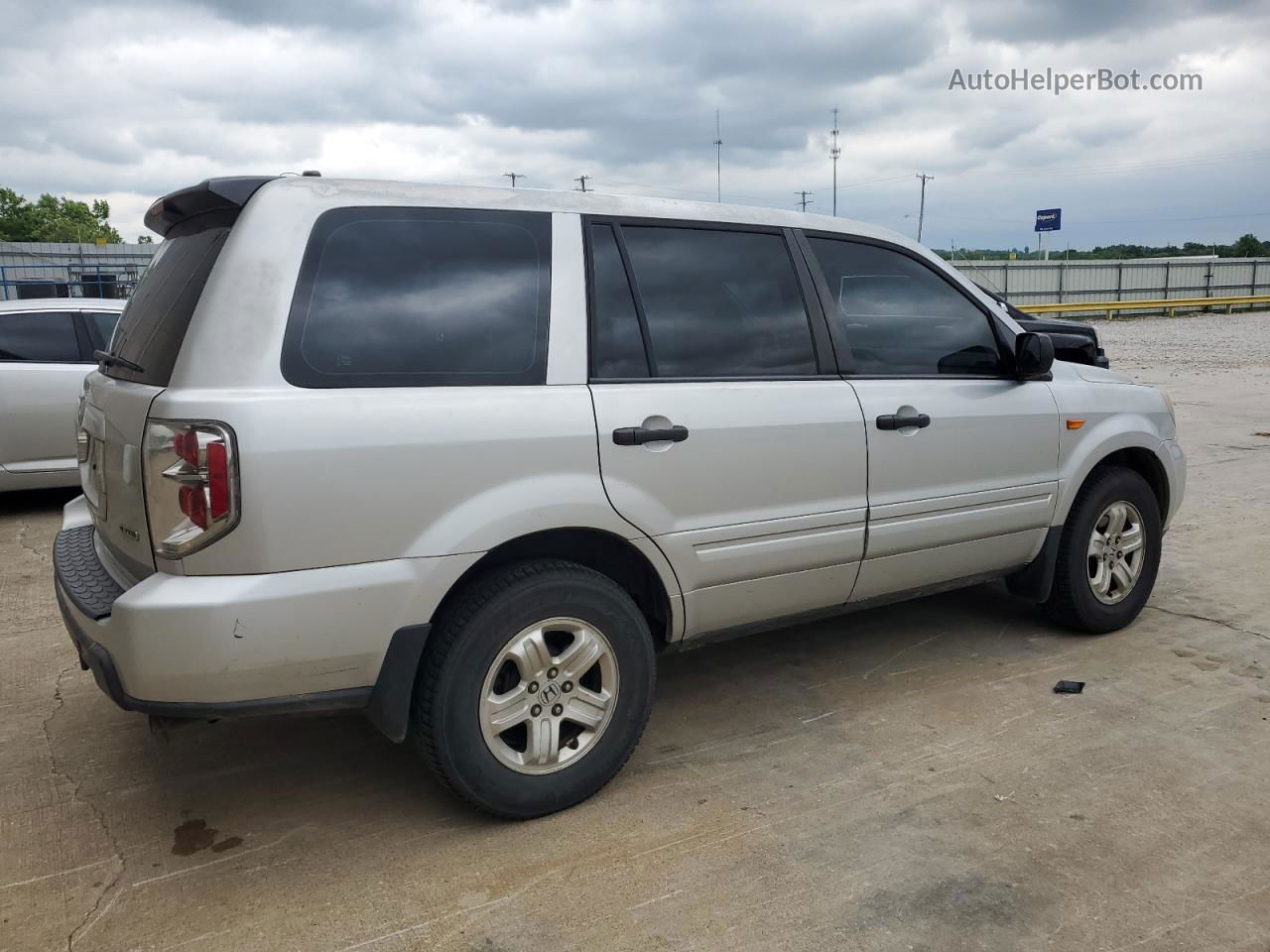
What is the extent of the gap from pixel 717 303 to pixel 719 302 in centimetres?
1

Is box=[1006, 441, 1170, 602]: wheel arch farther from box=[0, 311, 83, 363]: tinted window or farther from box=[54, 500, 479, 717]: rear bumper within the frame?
box=[0, 311, 83, 363]: tinted window

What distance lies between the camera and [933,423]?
12.7 ft

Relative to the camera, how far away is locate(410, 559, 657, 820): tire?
2865 millimetres

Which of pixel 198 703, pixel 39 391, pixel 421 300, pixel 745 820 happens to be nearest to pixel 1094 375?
pixel 745 820

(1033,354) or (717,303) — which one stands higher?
(717,303)

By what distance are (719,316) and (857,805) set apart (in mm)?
1636

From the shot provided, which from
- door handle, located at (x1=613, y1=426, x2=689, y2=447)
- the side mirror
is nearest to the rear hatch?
door handle, located at (x1=613, y1=426, x2=689, y2=447)

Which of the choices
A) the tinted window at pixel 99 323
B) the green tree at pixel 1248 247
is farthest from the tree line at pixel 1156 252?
the tinted window at pixel 99 323

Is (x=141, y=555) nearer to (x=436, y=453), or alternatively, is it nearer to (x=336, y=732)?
(x=436, y=453)

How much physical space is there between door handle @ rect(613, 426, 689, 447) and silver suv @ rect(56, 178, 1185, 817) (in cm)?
1

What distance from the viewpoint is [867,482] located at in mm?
3705

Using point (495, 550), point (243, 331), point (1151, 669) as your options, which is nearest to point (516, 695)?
point (495, 550)

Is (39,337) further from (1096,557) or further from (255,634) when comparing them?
(1096,557)

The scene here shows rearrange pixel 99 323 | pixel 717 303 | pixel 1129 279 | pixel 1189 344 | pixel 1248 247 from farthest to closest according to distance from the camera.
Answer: pixel 1248 247 → pixel 1129 279 → pixel 1189 344 → pixel 99 323 → pixel 717 303
